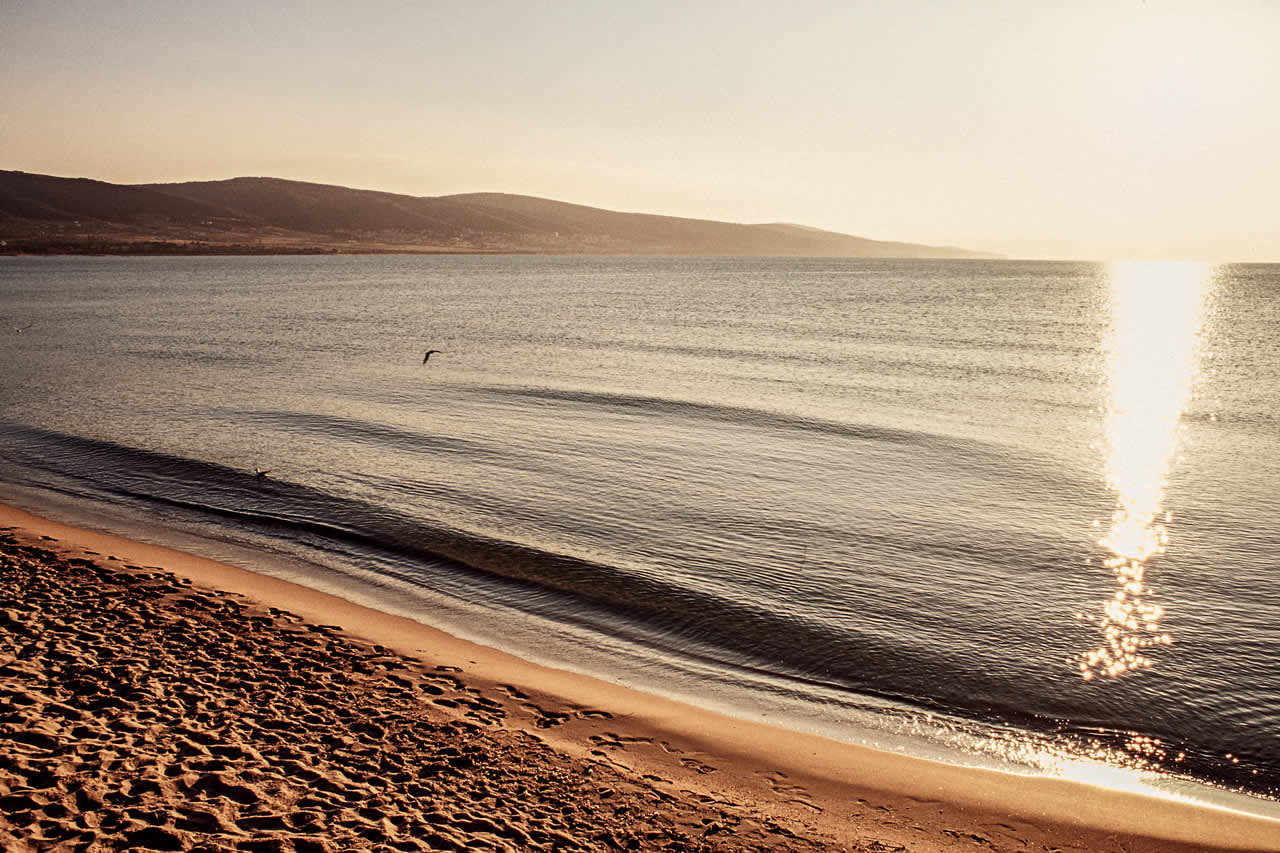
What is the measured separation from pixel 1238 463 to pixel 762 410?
12.0 m

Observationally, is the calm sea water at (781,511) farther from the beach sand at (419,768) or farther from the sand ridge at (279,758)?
the sand ridge at (279,758)

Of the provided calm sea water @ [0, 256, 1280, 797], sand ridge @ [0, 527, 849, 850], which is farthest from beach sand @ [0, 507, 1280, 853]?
calm sea water @ [0, 256, 1280, 797]

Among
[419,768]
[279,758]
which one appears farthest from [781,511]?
[279,758]

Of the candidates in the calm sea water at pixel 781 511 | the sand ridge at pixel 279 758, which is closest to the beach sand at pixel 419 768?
the sand ridge at pixel 279 758

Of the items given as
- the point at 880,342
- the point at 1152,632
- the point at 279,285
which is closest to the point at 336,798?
the point at 1152,632

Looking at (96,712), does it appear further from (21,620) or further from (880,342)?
Result: (880,342)

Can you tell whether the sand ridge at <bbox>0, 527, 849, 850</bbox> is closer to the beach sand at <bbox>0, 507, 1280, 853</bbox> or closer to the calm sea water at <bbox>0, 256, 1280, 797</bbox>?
the beach sand at <bbox>0, 507, 1280, 853</bbox>

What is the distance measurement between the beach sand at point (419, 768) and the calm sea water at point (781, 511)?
3.07ft

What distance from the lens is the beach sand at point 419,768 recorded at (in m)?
5.68

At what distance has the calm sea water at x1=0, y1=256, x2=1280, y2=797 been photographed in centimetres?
923

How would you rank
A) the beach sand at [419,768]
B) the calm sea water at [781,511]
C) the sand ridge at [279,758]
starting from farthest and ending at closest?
the calm sea water at [781,511]
the beach sand at [419,768]
the sand ridge at [279,758]

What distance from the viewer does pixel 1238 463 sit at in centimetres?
1984

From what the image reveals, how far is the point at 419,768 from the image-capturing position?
661 cm

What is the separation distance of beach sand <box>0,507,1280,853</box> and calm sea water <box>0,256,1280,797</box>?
936 mm
